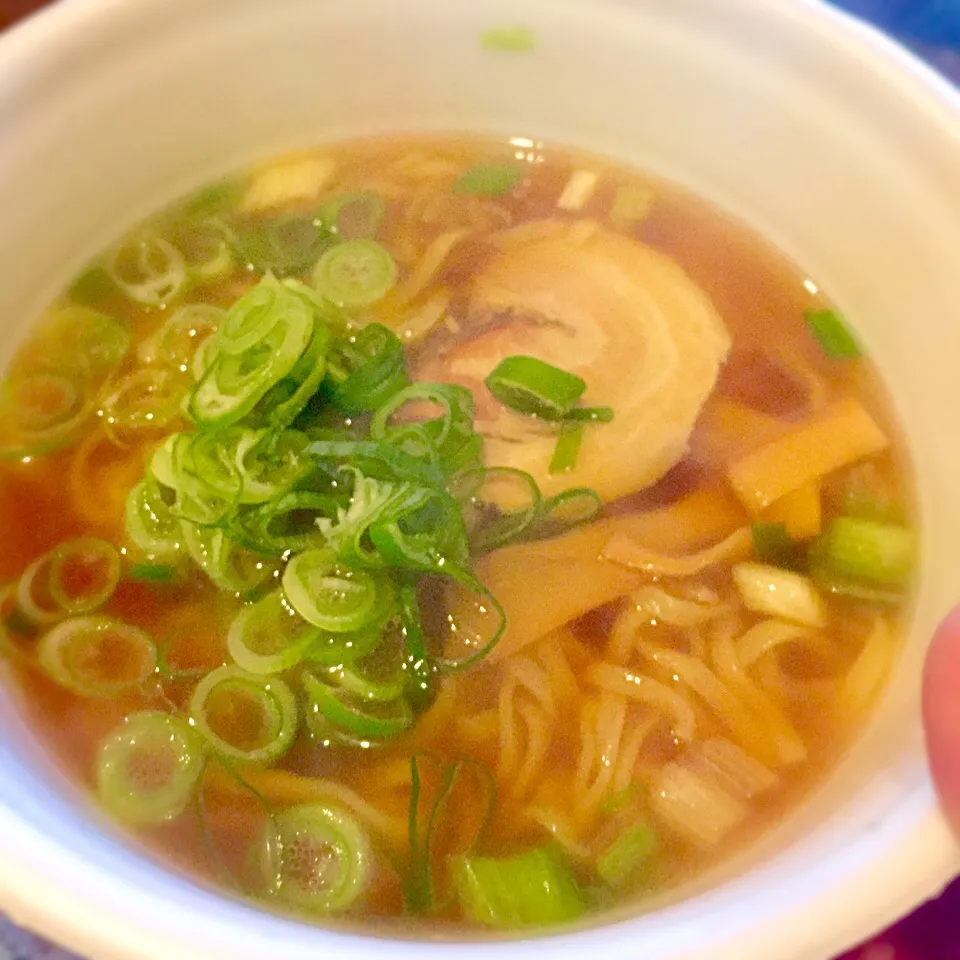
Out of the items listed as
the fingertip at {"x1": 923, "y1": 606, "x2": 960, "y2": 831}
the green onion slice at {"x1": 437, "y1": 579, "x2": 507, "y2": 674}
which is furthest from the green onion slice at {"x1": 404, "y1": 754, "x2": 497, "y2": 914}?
the fingertip at {"x1": 923, "y1": 606, "x2": 960, "y2": 831}

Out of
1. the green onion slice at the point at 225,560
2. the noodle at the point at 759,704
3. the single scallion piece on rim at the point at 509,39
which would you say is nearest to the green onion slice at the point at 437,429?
the green onion slice at the point at 225,560

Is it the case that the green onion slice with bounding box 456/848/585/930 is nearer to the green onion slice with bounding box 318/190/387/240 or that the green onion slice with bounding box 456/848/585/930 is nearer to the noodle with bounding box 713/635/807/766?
the noodle with bounding box 713/635/807/766

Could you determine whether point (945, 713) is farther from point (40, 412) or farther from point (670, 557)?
point (40, 412)

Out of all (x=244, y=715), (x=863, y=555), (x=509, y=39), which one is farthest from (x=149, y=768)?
(x=509, y=39)

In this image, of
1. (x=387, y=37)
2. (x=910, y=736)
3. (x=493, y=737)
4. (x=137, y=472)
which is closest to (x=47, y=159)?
(x=137, y=472)

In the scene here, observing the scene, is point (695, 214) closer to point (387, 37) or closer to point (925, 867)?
point (387, 37)
